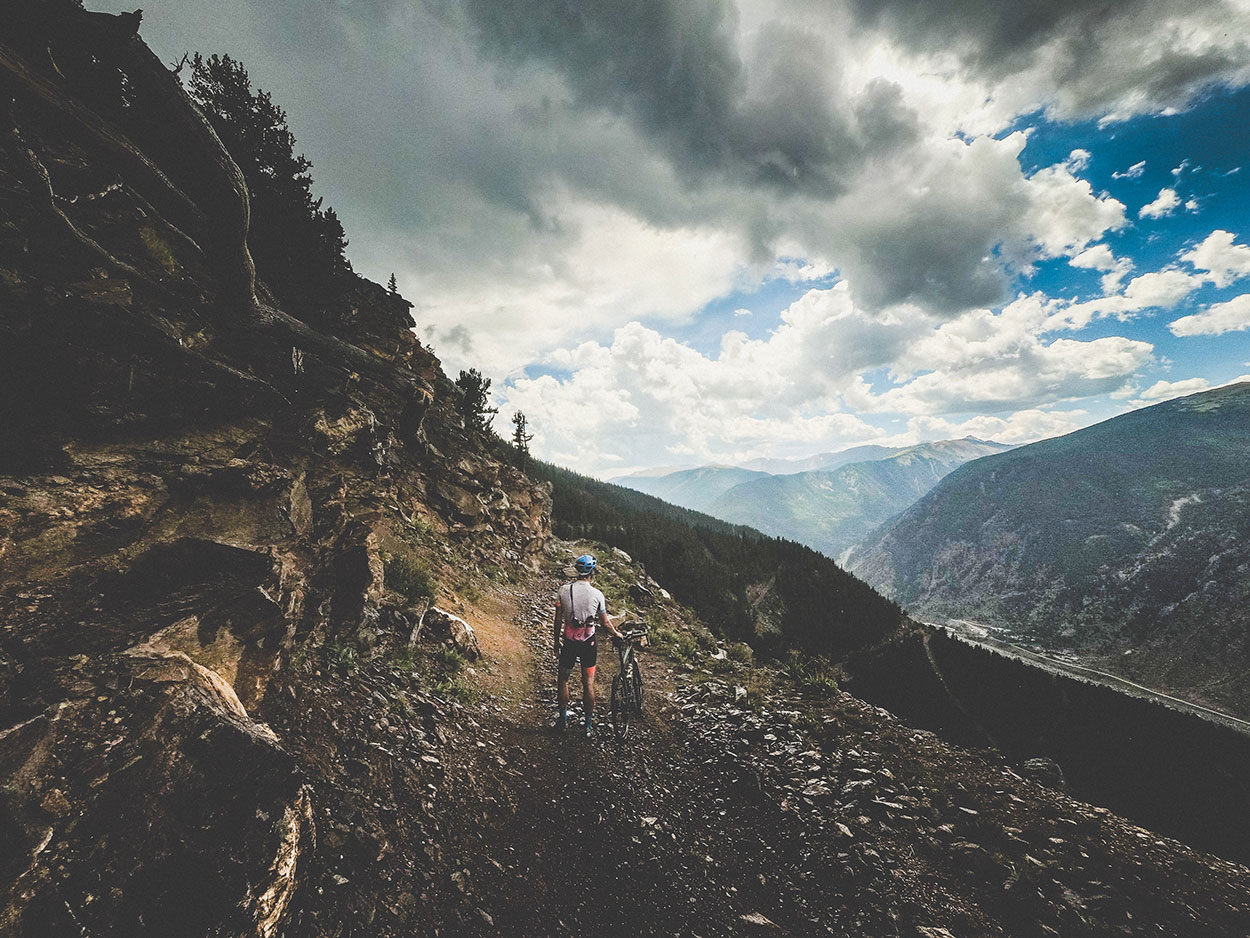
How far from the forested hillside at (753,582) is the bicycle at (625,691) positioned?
54.0m

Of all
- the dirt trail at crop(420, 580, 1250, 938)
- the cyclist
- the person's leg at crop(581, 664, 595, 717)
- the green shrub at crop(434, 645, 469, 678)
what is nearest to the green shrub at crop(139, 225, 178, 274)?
the green shrub at crop(434, 645, 469, 678)

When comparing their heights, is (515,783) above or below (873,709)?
below

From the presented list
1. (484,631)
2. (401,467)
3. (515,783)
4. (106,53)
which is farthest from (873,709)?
(106,53)

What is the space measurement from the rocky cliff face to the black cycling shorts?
3554mm

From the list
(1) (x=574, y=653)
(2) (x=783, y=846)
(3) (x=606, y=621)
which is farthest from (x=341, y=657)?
(2) (x=783, y=846)

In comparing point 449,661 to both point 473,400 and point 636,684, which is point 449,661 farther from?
point 473,400

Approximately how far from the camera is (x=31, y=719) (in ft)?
11.7

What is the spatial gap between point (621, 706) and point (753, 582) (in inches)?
4623

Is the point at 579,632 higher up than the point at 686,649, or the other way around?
the point at 579,632

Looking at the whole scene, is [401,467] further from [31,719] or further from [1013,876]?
[1013,876]

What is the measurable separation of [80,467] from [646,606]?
81.2 ft

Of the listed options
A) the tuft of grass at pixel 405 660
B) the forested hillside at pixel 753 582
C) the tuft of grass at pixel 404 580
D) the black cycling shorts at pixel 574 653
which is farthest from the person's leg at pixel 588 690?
the forested hillside at pixel 753 582

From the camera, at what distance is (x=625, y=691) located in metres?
9.62

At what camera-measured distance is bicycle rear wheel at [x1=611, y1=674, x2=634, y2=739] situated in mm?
9242
